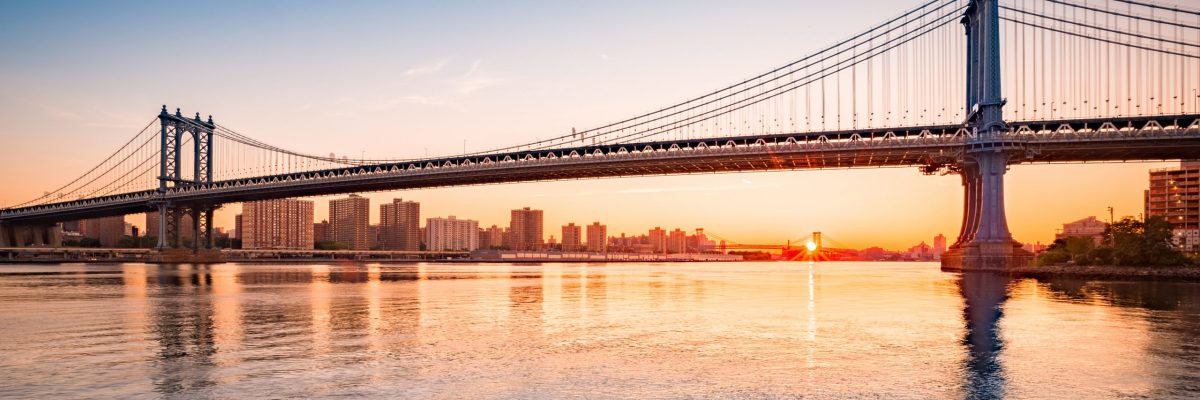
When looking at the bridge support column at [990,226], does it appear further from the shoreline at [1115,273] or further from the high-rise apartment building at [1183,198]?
the high-rise apartment building at [1183,198]

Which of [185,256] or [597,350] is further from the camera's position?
[185,256]

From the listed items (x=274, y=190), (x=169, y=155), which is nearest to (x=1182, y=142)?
(x=274, y=190)

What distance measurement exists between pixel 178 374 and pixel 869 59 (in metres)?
69.7

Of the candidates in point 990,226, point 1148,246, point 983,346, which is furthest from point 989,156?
point 983,346

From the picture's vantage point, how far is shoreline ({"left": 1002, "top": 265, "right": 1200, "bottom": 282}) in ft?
166

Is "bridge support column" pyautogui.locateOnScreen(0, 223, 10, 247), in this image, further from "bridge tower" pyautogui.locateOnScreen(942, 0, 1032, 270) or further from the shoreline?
the shoreline

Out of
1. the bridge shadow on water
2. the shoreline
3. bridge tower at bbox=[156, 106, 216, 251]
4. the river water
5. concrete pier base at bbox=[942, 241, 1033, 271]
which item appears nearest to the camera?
the river water

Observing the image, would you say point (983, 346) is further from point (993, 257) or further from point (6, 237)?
point (6, 237)

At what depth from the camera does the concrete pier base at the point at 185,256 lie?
111 meters

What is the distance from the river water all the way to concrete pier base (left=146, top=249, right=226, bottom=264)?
8907cm

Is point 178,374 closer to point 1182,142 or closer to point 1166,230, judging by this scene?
point 1166,230

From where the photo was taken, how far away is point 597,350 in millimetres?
16922

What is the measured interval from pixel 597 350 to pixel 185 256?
360 ft

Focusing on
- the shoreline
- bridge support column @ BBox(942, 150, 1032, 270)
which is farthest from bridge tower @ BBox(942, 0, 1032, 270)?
the shoreline
